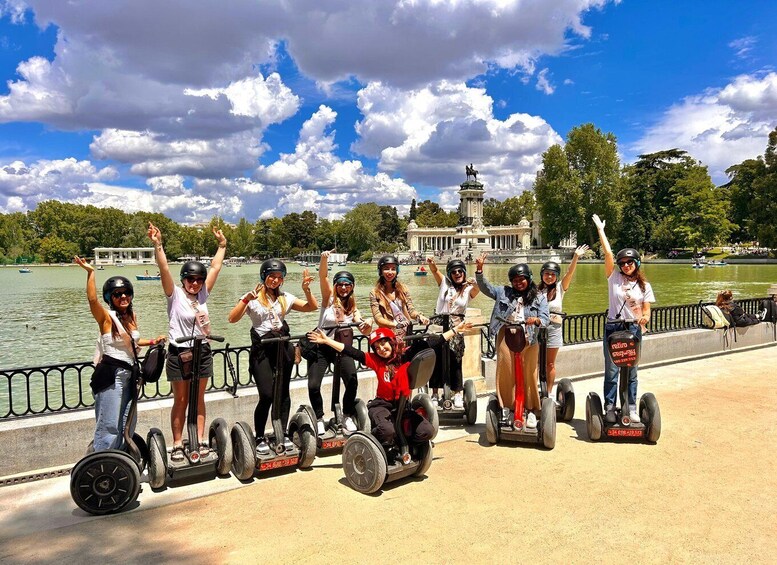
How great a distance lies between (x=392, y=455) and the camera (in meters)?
4.56

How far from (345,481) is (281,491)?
0.53m

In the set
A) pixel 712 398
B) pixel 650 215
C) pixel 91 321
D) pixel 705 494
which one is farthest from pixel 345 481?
pixel 650 215

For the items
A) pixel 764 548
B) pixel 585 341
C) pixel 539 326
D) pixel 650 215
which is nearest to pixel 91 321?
pixel 585 341

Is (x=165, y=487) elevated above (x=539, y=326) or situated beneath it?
situated beneath

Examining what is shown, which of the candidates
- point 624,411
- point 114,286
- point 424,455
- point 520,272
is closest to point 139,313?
point 114,286

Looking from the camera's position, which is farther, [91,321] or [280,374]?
[91,321]

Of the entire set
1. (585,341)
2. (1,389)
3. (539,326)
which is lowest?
(1,389)

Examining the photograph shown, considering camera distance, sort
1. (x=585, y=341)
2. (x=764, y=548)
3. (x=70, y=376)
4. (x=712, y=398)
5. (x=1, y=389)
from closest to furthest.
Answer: (x=764, y=548), (x=712, y=398), (x=585, y=341), (x=1, y=389), (x=70, y=376)

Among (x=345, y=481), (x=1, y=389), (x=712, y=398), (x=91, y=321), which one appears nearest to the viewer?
(x=345, y=481)

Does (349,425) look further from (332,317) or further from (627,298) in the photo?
(627,298)

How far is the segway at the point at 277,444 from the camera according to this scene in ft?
15.2

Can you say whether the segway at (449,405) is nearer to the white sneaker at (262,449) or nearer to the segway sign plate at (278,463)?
the segway sign plate at (278,463)

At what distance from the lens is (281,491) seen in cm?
450

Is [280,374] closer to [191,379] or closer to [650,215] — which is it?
[191,379]
